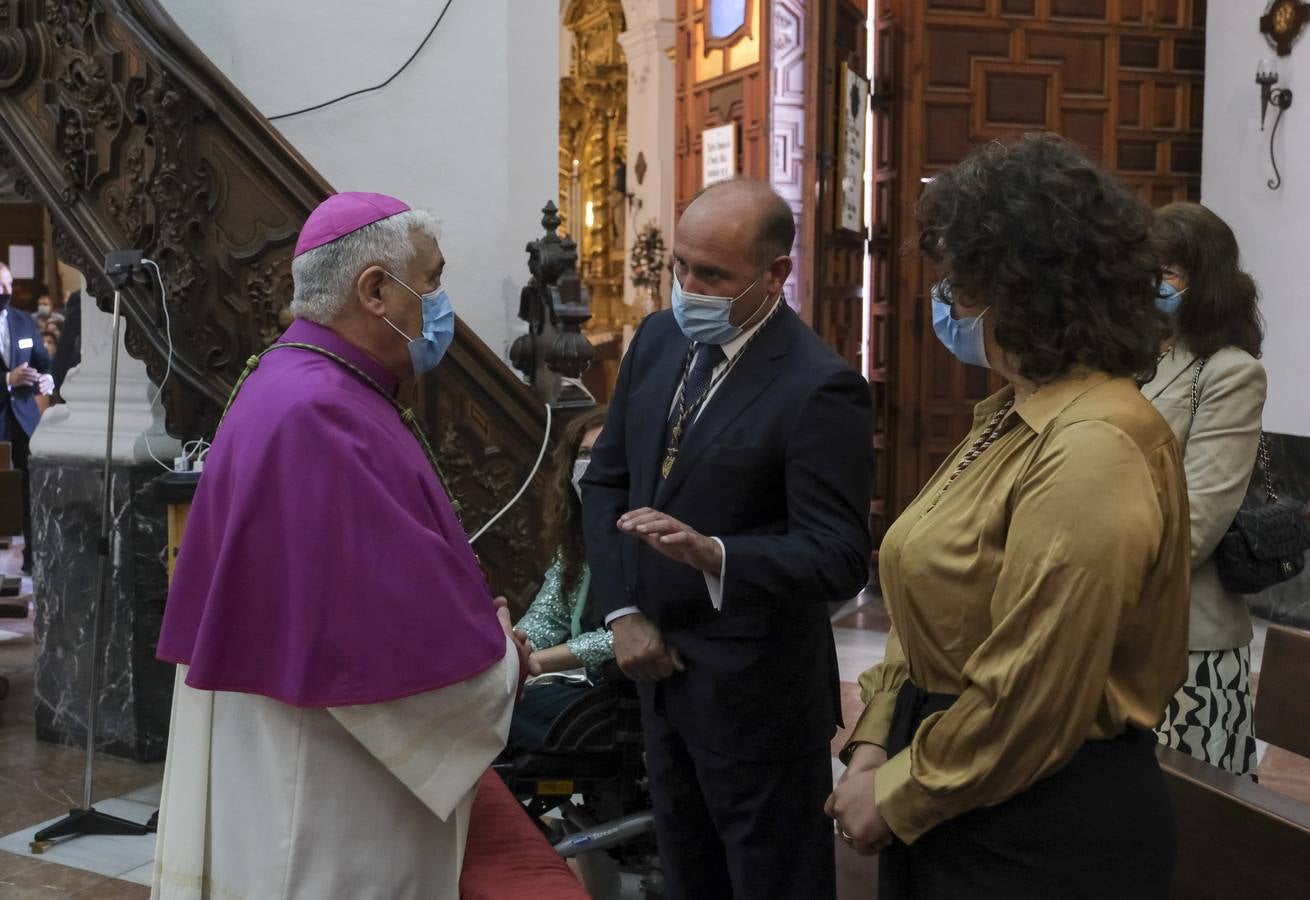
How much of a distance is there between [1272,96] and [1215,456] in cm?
517

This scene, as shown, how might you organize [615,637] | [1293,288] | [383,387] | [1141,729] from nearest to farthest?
[1141,729]
[383,387]
[615,637]
[1293,288]

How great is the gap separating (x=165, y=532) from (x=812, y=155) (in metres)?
4.11

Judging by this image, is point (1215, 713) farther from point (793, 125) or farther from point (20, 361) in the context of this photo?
point (20, 361)

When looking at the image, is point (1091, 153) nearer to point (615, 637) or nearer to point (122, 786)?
point (615, 637)

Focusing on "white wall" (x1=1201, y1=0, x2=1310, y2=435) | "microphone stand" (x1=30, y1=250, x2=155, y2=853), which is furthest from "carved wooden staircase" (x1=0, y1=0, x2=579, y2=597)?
"white wall" (x1=1201, y1=0, x2=1310, y2=435)

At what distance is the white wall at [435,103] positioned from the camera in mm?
5012

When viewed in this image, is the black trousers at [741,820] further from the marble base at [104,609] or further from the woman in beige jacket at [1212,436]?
the marble base at [104,609]

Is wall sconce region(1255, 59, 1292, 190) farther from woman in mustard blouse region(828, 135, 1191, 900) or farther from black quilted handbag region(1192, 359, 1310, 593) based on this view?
woman in mustard blouse region(828, 135, 1191, 900)

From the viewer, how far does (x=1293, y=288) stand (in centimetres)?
715

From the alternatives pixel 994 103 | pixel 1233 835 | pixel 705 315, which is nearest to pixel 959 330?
pixel 705 315

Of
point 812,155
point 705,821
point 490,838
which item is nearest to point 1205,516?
point 705,821

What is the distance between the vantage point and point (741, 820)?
2477 millimetres

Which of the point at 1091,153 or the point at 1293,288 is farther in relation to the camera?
the point at 1293,288

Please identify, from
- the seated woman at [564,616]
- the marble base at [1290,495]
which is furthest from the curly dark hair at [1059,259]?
the marble base at [1290,495]
